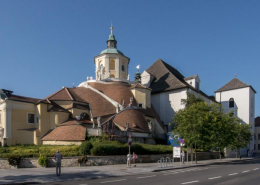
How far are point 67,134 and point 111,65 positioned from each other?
984 inches

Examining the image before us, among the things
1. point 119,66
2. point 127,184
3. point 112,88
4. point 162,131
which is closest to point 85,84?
point 112,88

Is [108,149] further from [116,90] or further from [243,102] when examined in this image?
[243,102]

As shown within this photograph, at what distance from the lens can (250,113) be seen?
5878 cm

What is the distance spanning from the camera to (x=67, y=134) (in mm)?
33969

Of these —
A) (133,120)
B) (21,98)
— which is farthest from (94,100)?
(21,98)

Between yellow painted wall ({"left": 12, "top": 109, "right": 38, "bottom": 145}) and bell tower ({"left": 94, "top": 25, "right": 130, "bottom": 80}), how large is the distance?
1933 centimetres

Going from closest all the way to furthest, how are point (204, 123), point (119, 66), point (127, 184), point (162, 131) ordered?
point (127, 184), point (204, 123), point (162, 131), point (119, 66)

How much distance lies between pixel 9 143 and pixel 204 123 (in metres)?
23.7

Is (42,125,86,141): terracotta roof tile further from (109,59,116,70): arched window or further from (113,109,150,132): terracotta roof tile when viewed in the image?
(109,59,116,70): arched window

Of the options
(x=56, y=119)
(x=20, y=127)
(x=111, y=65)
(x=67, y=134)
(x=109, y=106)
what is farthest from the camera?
(x=111, y=65)

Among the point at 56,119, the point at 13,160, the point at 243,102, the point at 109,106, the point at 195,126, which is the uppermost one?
the point at 243,102

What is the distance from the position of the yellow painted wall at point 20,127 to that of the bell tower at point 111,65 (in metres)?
19.3

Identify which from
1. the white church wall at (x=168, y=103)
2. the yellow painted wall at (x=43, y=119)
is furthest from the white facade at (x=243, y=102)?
the yellow painted wall at (x=43, y=119)

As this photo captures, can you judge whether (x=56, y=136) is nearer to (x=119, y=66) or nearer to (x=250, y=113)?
(x=119, y=66)
